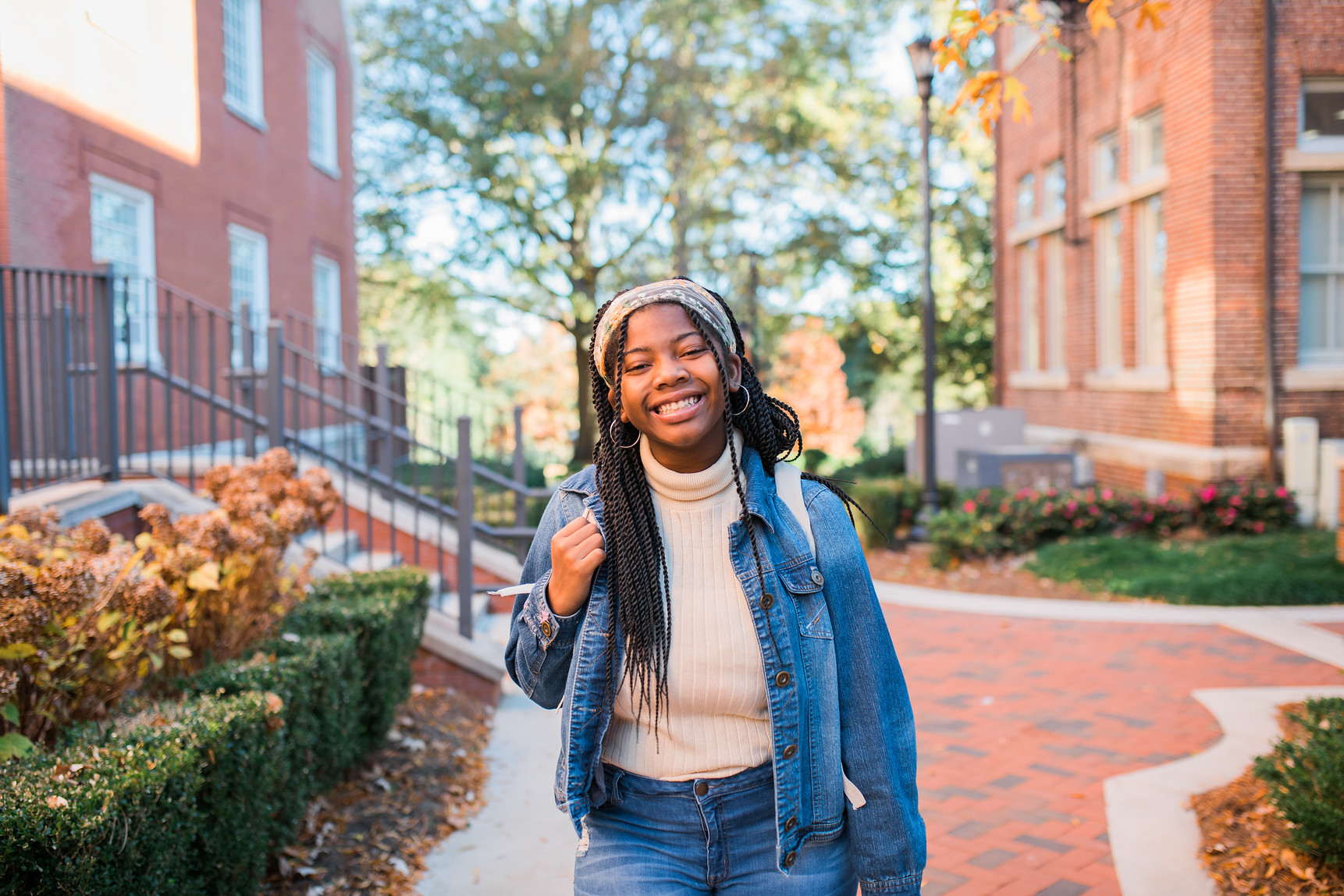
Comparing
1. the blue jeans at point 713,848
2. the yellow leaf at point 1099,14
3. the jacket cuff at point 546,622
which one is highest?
the yellow leaf at point 1099,14

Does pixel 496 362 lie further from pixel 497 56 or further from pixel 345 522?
pixel 345 522

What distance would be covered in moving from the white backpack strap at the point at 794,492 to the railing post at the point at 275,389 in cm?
598

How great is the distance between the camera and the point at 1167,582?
9.05 m

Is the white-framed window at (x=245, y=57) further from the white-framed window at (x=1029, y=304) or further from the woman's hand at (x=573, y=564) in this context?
the woman's hand at (x=573, y=564)

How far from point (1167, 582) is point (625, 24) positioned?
56.1 ft

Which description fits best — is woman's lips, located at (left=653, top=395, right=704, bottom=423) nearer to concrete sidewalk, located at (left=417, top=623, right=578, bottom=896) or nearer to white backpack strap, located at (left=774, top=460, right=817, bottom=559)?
white backpack strap, located at (left=774, top=460, right=817, bottom=559)

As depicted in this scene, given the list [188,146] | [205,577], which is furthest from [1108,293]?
[205,577]

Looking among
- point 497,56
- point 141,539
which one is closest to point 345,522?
point 141,539

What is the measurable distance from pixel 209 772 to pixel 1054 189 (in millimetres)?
15305

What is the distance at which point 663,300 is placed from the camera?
217 centimetres

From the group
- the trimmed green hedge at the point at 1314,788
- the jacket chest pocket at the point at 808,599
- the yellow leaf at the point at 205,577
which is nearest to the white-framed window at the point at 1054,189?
the trimmed green hedge at the point at 1314,788

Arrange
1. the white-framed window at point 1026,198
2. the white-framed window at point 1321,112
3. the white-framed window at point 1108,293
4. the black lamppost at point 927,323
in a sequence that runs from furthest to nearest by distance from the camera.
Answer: the white-framed window at point 1026,198
the white-framed window at point 1108,293
the black lamppost at point 927,323
the white-framed window at point 1321,112

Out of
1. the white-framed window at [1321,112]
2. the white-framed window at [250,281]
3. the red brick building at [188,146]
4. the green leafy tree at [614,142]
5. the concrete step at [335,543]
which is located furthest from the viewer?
the green leafy tree at [614,142]

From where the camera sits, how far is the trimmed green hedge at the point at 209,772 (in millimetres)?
2496
